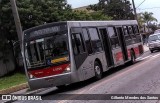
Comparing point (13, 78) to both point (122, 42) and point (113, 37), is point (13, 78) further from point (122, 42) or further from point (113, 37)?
point (113, 37)

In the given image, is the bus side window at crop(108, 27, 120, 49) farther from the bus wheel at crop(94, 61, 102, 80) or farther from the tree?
the tree

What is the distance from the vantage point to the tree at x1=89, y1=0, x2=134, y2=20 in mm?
74438

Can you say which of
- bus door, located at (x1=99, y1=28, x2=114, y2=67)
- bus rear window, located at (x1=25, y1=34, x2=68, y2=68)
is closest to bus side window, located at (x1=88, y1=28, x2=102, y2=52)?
bus door, located at (x1=99, y1=28, x2=114, y2=67)

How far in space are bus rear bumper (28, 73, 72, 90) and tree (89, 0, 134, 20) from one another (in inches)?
2304

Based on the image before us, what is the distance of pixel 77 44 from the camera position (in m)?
16.5

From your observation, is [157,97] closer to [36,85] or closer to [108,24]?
[36,85]

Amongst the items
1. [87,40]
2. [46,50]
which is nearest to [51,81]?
[46,50]

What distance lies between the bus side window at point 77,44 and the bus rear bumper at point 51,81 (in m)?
1.14

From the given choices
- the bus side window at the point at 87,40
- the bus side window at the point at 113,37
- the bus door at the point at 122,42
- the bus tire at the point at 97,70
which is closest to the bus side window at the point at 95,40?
the bus side window at the point at 87,40

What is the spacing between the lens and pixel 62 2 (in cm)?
3559

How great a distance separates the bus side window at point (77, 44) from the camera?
1618cm

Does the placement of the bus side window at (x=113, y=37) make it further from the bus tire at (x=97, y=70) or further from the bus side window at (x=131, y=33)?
the bus side window at (x=131, y=33)

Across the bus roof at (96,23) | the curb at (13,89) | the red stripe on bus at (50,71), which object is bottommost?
the curb at (13,89)

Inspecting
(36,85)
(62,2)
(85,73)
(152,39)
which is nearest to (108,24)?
(85,73)
